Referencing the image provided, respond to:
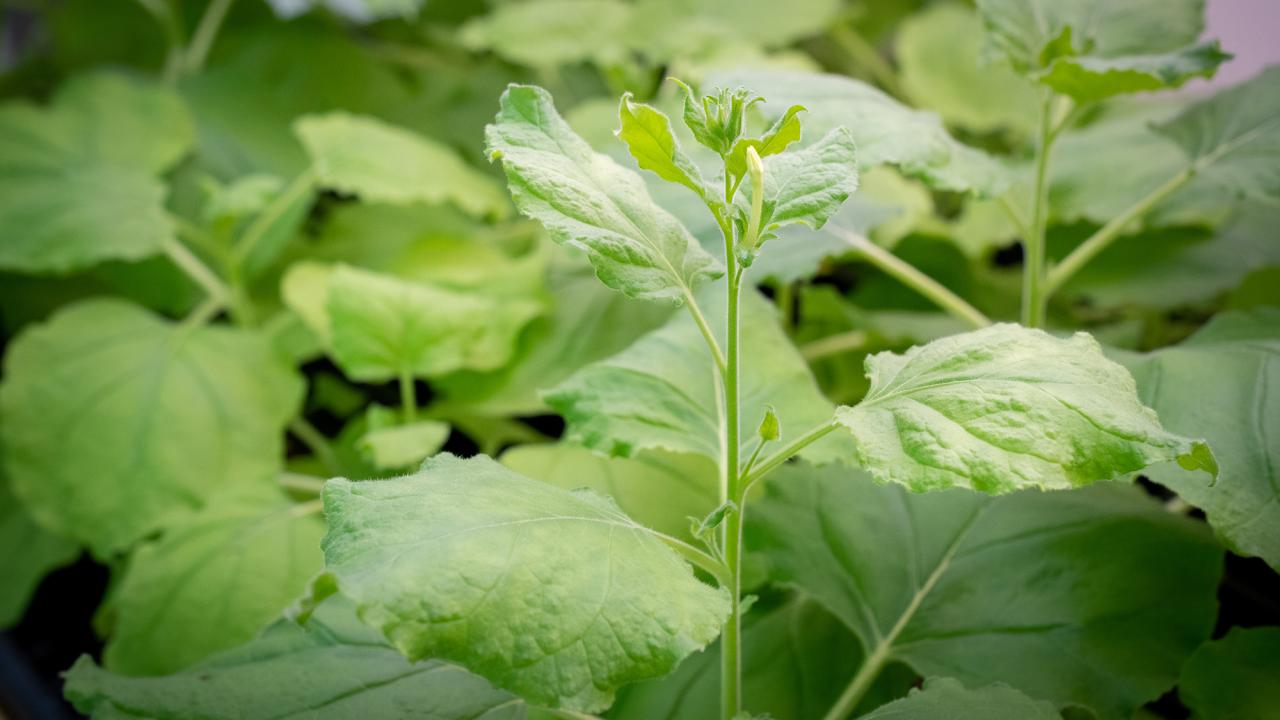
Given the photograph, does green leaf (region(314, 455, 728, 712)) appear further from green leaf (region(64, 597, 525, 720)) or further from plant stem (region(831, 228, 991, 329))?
plant stem (region(831, 228, 991, 329))

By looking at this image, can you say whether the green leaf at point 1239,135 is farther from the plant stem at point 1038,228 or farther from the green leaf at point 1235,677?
the green leaf at point 1235,677

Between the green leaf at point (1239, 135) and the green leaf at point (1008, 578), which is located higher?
the green leaf at point (1239, 135)

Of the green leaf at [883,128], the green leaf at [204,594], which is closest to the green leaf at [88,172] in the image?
the green leaf at [204,594]

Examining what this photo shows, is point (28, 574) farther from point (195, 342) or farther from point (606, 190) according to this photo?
point (606, 190)

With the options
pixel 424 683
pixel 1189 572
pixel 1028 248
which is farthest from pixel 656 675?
pixel 1028 248

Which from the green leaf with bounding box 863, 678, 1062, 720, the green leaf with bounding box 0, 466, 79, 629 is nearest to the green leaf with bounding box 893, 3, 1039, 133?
the green leaf with bounding box 863, 678, 1062, 720
